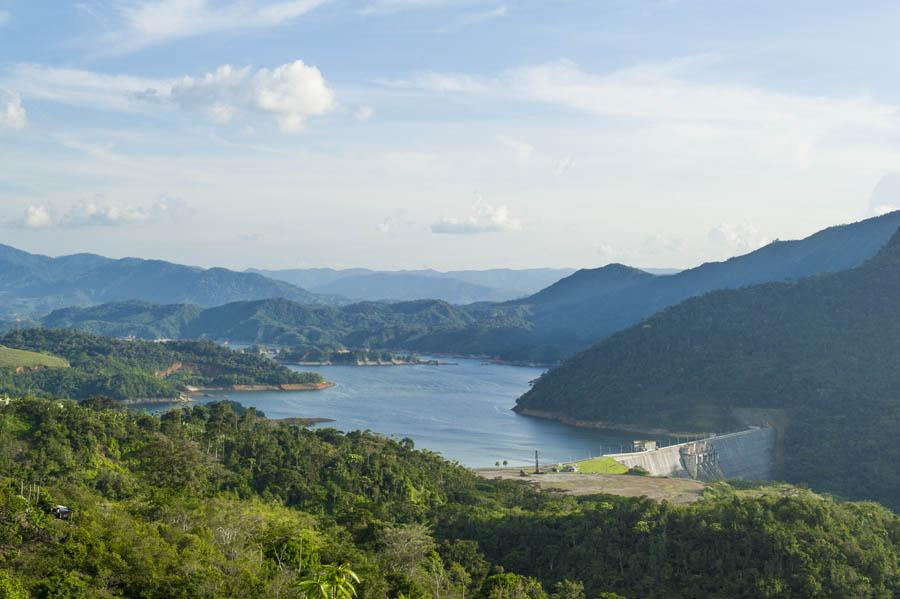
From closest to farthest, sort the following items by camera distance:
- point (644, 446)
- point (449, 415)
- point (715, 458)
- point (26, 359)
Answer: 1. point (715, 458)
2. point (644, 446)
3. point (449, 415)
4. point (26, 359)

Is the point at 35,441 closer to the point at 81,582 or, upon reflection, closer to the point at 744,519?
the point at 81,582

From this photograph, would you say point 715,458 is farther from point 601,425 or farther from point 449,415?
point 449,415

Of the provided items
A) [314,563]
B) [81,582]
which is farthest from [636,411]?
[81,582]

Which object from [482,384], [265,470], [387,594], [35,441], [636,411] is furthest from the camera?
[482,384]

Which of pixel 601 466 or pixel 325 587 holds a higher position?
pixel 325 587

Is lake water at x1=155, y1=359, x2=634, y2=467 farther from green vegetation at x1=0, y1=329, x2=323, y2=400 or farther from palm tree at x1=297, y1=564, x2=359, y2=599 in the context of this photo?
palm tree at x1=297, y1=564, x2=359, y2=599

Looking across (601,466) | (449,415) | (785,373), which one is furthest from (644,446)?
(449,415)
